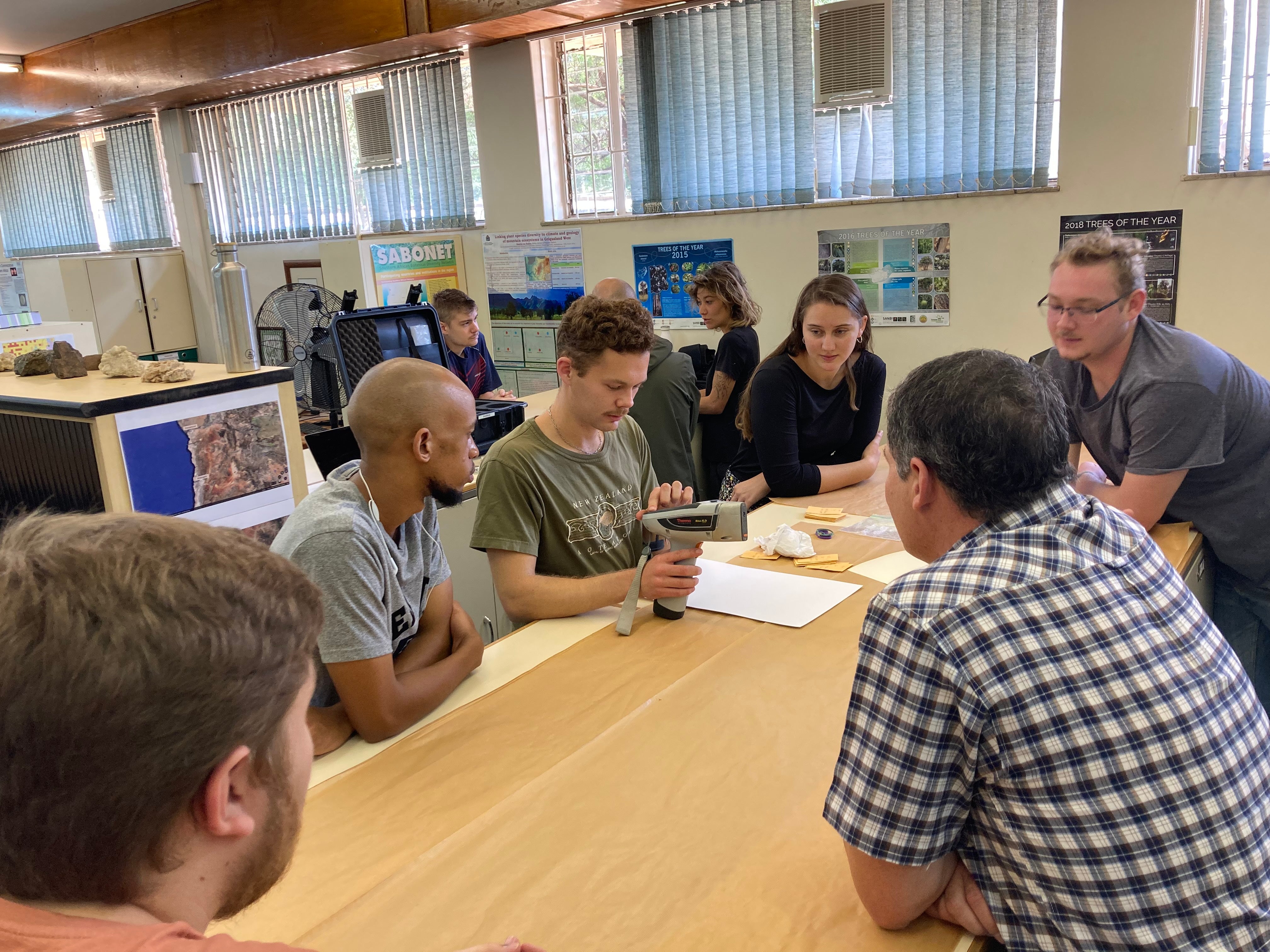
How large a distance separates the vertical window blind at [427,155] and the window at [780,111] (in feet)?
2.23

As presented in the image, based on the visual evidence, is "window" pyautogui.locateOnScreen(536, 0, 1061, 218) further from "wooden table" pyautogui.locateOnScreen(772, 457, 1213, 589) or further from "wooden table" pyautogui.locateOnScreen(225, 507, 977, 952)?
"wooden table" pyautogui.locateOnScreen(225, 507, 977, 952)

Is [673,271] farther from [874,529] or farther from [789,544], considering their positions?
[789,544]

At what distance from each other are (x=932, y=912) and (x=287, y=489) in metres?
2.12

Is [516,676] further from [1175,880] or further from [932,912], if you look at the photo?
[1175,880]

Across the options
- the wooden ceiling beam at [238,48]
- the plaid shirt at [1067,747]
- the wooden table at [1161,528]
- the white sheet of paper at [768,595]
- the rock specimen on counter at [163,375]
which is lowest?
the wooden table at [1161,528]

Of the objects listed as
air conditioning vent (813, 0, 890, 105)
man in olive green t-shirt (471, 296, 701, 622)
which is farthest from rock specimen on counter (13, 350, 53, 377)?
air conditioning vent (813, 0, 890, 105)

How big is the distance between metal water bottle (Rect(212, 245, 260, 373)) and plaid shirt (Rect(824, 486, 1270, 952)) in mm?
2147

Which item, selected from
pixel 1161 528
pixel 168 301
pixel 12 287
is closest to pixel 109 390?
pixel 1161 528

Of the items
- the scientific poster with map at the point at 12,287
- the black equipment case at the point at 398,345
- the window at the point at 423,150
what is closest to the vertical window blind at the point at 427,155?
the window at the point at 423,150

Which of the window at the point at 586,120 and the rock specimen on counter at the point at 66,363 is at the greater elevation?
the window at the point at 586,120

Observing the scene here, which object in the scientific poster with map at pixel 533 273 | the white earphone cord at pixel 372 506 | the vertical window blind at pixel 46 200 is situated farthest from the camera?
the vertical window blind at pixel 46 200

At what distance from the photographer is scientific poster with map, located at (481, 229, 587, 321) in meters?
5.27

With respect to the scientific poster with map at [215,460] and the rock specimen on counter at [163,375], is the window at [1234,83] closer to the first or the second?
the scientific poster with map at [215,460]

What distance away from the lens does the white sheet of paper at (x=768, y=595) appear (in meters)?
1.89
